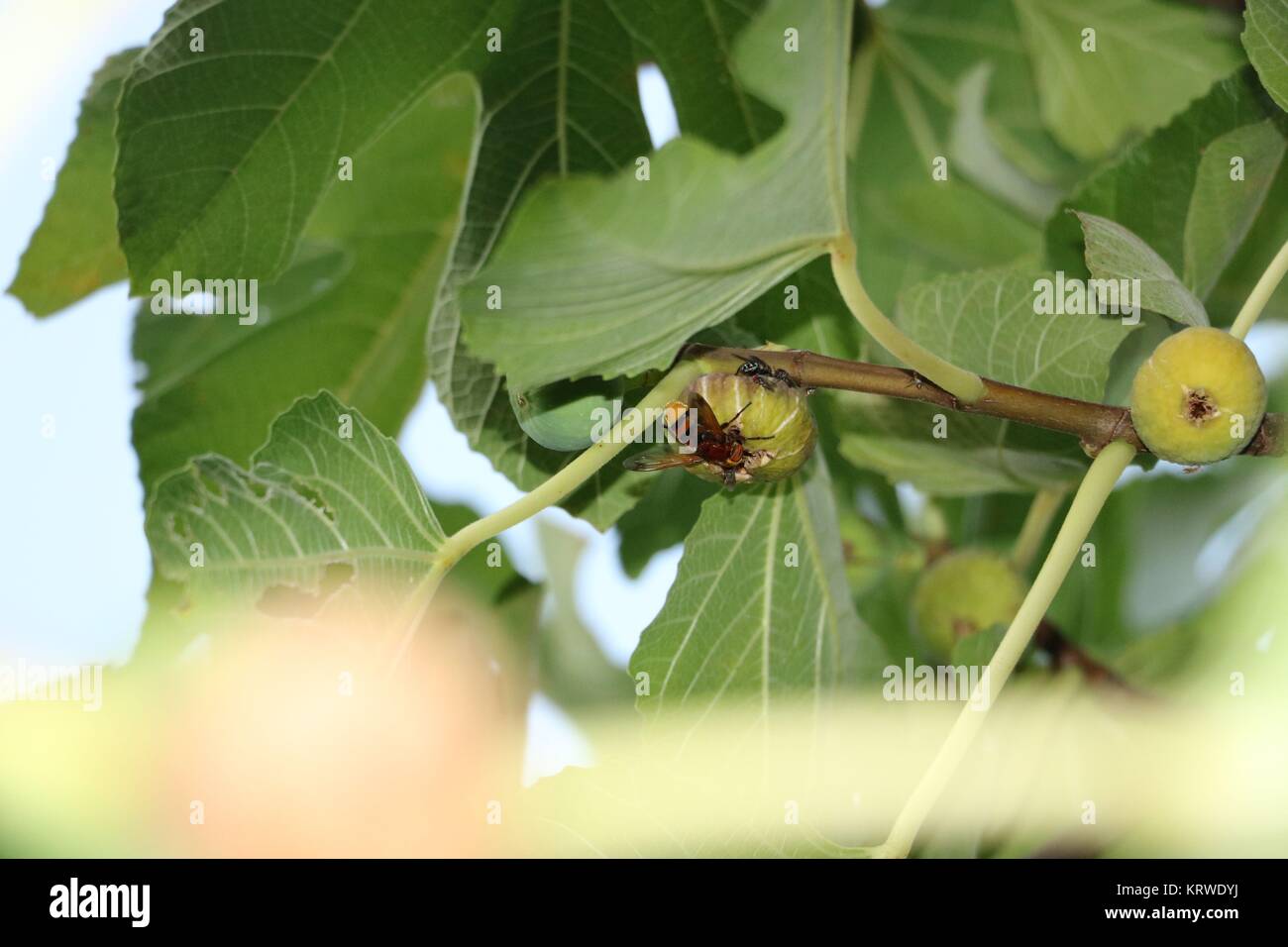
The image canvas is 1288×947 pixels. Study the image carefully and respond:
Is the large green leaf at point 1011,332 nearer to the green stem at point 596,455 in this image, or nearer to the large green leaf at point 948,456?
the large green leaf at point 948,456

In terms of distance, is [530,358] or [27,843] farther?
[27,843]

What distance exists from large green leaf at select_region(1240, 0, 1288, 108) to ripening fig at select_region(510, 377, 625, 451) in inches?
19.9

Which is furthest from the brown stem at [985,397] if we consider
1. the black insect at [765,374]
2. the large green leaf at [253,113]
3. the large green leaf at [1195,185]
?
the large green leaf at [253,113]

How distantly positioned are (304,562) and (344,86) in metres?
0.41

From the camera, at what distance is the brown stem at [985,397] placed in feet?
2.78

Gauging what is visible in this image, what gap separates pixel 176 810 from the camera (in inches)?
45.4

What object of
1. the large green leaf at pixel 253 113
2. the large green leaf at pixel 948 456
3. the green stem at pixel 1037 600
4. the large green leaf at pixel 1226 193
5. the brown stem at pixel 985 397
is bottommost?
the green stem at pixel 1037 600

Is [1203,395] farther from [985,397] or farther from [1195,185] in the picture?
[1195,185]

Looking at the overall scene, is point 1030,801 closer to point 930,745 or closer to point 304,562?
point 930,745

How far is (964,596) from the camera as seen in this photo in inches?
51.8

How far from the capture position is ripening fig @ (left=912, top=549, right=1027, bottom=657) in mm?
1298

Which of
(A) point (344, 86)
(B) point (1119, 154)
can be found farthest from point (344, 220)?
(B) point (1119, 154)

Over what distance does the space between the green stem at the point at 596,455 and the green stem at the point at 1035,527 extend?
565mm

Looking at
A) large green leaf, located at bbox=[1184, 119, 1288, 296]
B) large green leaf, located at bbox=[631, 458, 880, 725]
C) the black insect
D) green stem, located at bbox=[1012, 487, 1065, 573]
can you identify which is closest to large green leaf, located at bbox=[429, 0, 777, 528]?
large green leaf, located at bbox=[631, 458, 880, 725]
